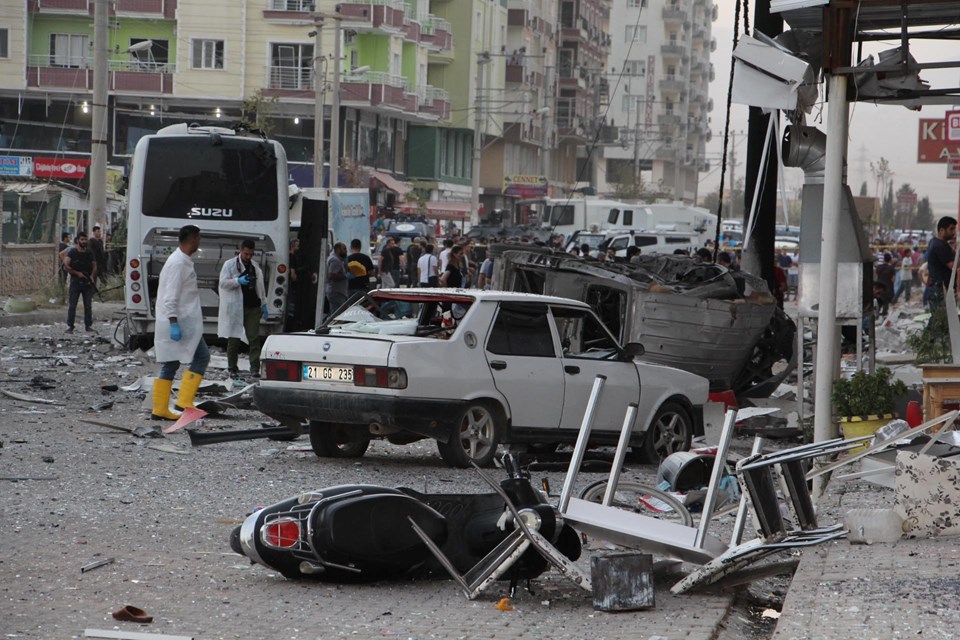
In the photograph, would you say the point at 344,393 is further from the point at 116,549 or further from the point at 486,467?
the point at 116,549

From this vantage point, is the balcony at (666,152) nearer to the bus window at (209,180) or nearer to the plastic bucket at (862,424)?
the bus window at (209,180)

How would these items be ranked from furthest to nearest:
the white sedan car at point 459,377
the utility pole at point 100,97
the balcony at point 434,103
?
the balcony at point 434,103 → the utility pole at point 100,97 → the white sedan car at point 459,377

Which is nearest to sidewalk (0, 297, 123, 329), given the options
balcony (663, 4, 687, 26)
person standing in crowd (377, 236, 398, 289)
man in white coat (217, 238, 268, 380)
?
person standing in crowd (377, 236, 398, 289)

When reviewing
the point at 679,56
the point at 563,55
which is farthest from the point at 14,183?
the point at 679,56

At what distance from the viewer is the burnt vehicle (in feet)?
51.7

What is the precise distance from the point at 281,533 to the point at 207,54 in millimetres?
59103

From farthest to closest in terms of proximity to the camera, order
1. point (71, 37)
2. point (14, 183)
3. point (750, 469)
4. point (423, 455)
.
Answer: point (71, 37) < point (14, 183) < point (423, 455) < point (750, 469)

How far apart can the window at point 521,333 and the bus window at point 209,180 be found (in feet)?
34.7

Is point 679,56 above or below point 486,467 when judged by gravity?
above

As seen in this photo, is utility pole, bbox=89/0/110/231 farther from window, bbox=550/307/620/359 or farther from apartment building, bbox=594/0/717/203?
apartment building, bbox=594/0/717/203

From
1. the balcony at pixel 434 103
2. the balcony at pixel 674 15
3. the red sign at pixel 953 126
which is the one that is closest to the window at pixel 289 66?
the balcony at pixel 434 103

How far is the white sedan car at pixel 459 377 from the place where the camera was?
36.3 feet

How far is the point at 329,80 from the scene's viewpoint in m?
65.2

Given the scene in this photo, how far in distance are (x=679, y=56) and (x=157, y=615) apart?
477 feet
